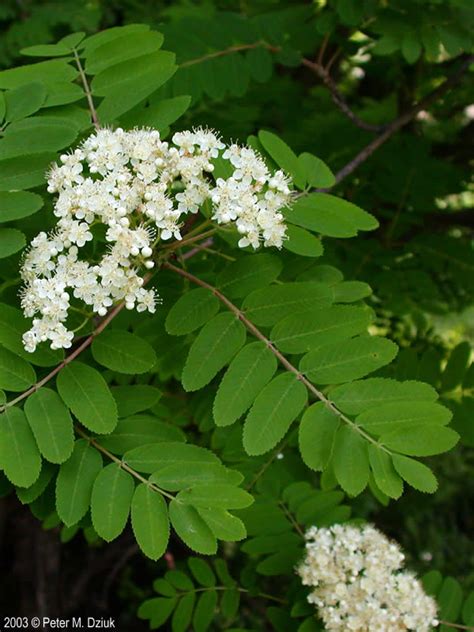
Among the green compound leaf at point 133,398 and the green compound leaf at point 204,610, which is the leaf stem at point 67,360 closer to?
the green compound leaf at point 133,398

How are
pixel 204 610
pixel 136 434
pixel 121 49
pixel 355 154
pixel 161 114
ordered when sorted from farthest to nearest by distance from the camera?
pixel 355 154 → pixel 204 610 → pixel 121 49 → pixel 161 114 → pixel 136 434

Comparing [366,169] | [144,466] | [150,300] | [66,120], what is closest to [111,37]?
[66,120]

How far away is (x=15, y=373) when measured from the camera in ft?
6.07

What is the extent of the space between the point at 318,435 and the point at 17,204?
914 mm

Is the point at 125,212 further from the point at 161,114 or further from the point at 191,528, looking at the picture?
the point at 191,528

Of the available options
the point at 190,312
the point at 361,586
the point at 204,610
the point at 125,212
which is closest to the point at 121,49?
the point at 125,212

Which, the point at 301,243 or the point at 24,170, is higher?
the point at 24,170

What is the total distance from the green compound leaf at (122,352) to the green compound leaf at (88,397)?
0.18ft

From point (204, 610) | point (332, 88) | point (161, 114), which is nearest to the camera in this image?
point (161, 114)

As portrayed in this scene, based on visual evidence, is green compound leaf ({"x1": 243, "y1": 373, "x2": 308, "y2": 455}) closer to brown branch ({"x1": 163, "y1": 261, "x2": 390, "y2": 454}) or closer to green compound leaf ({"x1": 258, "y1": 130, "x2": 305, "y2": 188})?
brown branch ({"x1": 163, "y1": 261, "x2": 390, "y2": 454})

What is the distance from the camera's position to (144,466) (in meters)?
1.84

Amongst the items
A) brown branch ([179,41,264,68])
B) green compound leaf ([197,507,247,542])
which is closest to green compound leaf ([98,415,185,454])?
green compound leaf ([197,507,247,542])

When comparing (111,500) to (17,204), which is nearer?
(111,500)

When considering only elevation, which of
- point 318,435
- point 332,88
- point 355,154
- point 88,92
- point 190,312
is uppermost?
point 88,92
